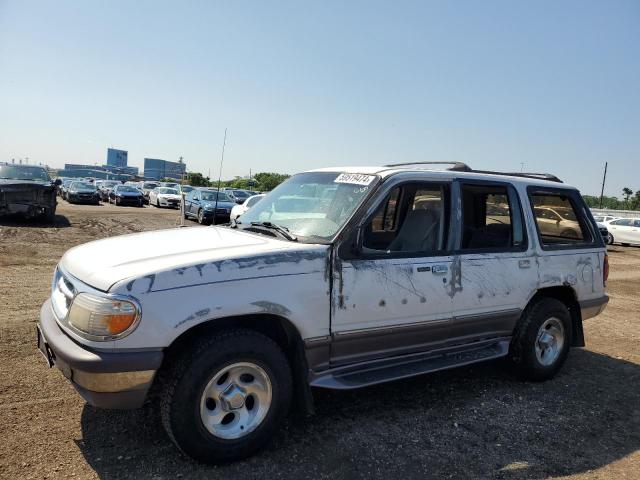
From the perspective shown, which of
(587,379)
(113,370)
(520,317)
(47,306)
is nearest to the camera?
(113,370)

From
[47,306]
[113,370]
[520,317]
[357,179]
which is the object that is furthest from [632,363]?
[47,306]

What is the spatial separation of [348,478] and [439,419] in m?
1.18

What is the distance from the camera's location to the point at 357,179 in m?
3.89

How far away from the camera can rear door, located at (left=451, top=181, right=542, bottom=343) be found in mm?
4043

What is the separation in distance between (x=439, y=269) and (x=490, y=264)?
0.62 m

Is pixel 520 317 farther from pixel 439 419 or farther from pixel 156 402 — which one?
pixel 156 402

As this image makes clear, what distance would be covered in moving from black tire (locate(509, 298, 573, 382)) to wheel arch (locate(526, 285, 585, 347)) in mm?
83

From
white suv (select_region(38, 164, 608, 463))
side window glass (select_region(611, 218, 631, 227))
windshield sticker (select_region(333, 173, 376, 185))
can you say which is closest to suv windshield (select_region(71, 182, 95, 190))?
side window glass (select_region(611, 218, 631, 227))

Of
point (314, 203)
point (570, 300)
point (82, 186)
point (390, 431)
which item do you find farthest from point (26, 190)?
point (82, 186)

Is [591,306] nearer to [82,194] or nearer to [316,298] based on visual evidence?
[316,298]

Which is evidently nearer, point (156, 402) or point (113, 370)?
point (113, 370)

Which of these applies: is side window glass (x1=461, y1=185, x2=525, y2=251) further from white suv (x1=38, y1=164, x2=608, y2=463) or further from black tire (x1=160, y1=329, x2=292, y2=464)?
black tire (x1=160, y1=329, x2=292, y2=464)

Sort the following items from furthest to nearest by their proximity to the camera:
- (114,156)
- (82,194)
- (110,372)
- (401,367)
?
(114,156), (82,194), (401,367), (110,372)

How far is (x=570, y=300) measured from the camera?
16.4ft
